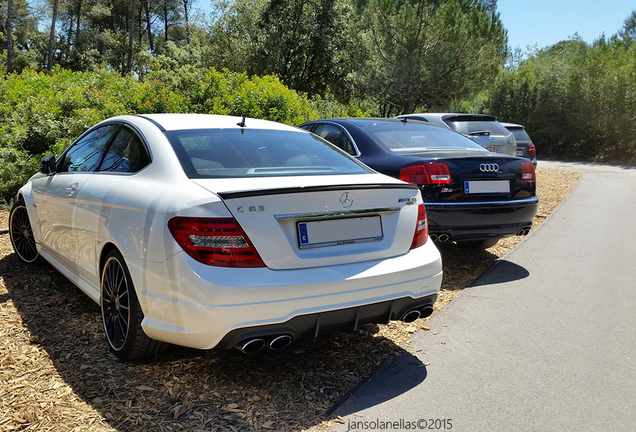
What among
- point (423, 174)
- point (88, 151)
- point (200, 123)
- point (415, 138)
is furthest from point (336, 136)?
point (88, 151)

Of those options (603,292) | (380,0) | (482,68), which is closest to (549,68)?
(482,68)

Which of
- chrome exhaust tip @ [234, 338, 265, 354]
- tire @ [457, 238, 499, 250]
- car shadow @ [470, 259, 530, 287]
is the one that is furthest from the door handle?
tire @ [457, 238, 499, 250]

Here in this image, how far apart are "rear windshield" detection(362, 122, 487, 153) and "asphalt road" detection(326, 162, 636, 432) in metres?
1.51

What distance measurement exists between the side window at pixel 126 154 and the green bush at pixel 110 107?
17.8ft

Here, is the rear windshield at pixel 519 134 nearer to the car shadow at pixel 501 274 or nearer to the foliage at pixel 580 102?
the car shadow at pixel 501 274

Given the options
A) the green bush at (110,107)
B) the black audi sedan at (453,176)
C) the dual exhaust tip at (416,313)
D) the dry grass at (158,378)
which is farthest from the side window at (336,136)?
the green bush at (110,107)

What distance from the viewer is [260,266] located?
282 cm

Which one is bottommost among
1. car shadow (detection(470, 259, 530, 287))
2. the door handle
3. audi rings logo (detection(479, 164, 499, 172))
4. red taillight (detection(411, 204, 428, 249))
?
car shadow (detection(470, 259, 530, 287))

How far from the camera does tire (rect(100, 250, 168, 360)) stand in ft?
10.5

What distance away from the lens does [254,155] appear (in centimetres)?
354

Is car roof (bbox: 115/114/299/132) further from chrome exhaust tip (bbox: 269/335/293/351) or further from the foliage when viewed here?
the foliage

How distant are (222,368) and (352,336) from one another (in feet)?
3.52

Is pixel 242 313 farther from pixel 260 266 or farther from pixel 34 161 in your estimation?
pixel 34 161

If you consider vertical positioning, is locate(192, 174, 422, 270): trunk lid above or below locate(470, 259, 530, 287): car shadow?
above
